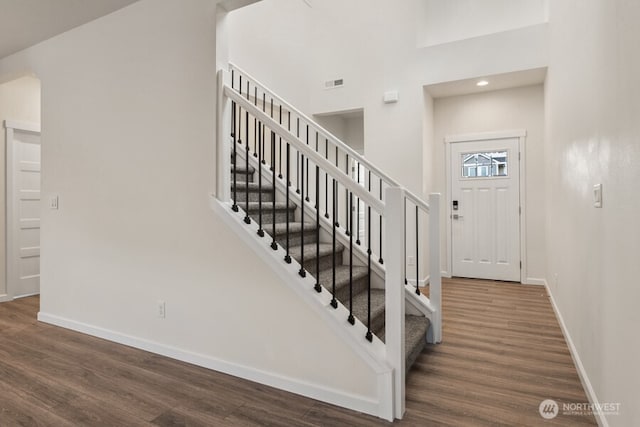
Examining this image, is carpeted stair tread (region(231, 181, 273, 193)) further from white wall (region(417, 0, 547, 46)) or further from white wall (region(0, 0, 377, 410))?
white wall (region(417, 0, 547, 46))

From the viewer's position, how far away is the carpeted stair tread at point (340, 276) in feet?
7.93

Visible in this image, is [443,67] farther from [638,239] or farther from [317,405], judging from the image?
[317,405]

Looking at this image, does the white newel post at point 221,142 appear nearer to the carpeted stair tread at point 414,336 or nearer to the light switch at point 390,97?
the carpeted stair tread at point 414,336

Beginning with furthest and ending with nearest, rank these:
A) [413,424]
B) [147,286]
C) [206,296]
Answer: [147,286] < [206,296] < [413,424]

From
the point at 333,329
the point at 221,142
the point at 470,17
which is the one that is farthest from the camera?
the point at 470,17

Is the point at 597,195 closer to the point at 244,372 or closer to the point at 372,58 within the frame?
the point at 244,372

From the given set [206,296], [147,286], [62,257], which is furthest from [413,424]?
[62,257]

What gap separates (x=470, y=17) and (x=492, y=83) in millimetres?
1062

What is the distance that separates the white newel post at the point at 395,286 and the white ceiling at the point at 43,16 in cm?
254

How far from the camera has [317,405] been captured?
1.95 metres

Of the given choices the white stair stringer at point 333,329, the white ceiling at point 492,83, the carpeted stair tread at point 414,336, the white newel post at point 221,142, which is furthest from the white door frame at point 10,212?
the white ceiling at point 492,83

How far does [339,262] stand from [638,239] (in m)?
2.09

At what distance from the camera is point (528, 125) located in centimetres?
477

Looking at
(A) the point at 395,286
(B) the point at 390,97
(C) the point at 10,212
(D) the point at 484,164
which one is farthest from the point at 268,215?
(D) the point at 484,164
